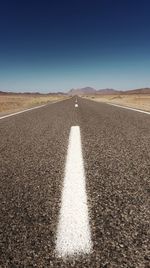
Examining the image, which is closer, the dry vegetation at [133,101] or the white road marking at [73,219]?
the white road marking at [73,219]

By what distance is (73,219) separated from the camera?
58.2 inches

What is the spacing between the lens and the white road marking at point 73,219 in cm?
122

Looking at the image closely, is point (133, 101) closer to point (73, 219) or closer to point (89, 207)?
point (89, 207)

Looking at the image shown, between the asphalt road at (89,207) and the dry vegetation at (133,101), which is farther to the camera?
the dry vegetation at (133,101)

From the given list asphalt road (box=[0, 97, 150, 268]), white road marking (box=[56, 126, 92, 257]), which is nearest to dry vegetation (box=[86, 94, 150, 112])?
asphalt road (box=[0, 97, 150, 268])

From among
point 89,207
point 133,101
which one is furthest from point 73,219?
point 133,101

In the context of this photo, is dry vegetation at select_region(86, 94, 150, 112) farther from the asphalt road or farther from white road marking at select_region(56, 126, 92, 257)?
white road marking at select_region(56, 126, 92, 257)

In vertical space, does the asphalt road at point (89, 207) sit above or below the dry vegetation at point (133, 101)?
above

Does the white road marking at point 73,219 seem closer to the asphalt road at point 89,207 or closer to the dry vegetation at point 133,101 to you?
the asphalt road at point 89,207

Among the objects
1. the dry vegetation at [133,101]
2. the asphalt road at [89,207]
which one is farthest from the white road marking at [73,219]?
the dry vegetation at [133,101]

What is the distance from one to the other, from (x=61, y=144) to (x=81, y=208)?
86.5 inches

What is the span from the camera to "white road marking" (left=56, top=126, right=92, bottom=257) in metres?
1.22

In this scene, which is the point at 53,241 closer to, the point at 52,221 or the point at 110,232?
the point at 52,221

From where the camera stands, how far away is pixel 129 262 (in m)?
1.14
